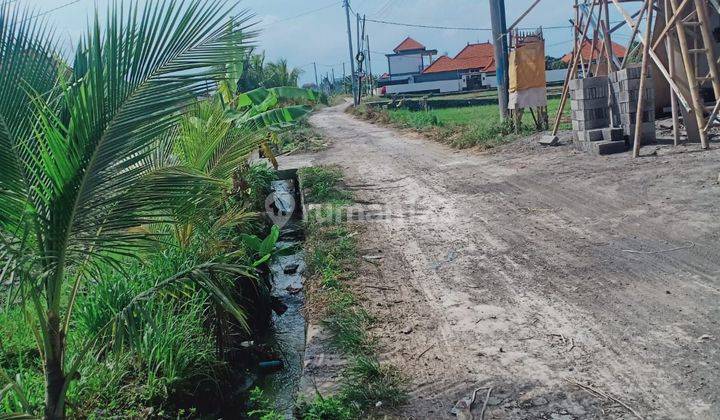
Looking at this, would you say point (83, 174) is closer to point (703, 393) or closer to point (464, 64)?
point (703, 393)

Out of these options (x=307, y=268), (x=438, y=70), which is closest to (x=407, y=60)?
(x=438, y=70)

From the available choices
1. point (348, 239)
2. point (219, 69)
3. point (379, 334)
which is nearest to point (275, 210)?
point (348, 239)

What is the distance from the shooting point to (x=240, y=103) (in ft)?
30.6

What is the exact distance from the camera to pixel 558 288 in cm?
503

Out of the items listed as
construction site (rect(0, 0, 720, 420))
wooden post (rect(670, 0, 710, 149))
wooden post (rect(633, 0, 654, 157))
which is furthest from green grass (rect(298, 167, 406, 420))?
wooden post (rect(670, 0, 710, 149))

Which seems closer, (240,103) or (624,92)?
(240,103)

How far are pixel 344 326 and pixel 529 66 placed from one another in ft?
36.0

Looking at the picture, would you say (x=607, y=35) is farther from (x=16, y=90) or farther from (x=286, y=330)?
(x=16, y=90)

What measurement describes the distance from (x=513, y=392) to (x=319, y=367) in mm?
1270

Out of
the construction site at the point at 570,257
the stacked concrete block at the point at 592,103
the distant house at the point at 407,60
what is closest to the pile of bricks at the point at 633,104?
the construction site at the point at 570,257

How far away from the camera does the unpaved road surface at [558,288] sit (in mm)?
3463

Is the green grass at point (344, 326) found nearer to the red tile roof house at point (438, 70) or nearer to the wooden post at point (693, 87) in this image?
the wooden post at point (693, 87)

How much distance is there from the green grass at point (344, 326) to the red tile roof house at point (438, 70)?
43.0 m

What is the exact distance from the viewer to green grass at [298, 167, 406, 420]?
3520 mm
